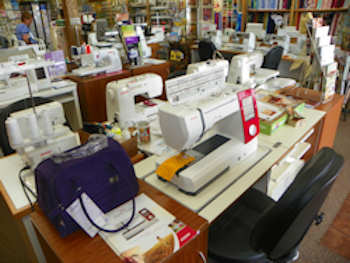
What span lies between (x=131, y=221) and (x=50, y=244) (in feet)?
0.92

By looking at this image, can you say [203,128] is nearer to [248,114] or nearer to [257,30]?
[248,114]

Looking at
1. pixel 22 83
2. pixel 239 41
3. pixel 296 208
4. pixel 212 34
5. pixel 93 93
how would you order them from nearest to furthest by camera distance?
pixel 296 208 → pixel 22 83 → pixel 93 93 → pixel 239 41 → pixel 212 34

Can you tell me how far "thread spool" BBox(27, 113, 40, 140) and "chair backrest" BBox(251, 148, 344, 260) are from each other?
1052mm

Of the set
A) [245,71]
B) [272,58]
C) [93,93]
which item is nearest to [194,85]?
[245,71]

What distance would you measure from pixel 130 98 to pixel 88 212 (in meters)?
0.99

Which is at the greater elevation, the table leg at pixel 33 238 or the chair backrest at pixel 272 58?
the chair backrest at pixel 272 58

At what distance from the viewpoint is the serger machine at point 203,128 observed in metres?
1.11

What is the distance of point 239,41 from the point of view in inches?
170

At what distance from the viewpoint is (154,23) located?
5.30m

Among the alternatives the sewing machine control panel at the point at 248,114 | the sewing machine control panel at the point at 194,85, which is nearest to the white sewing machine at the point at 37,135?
the sewing machine control panel at the point at 194,85

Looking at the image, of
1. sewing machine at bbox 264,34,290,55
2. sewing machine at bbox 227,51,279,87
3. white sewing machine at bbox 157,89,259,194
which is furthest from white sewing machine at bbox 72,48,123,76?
sewing machine at bbox 264,34,290,55

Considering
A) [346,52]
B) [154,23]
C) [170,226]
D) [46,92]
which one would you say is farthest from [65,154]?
[154,23]

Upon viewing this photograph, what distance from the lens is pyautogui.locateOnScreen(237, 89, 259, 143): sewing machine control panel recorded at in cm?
129

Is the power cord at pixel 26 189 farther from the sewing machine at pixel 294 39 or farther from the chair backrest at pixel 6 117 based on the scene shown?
the sewing machine at pixel 294 39
